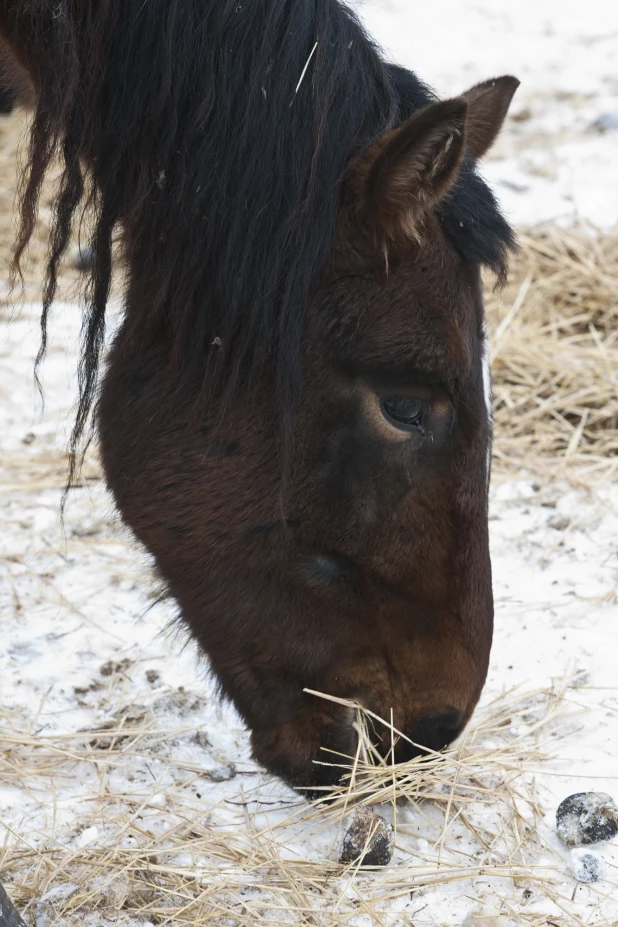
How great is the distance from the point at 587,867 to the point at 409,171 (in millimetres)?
1485

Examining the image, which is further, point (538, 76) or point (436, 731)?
point (538, 76)

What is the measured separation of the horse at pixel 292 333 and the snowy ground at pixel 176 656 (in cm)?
37

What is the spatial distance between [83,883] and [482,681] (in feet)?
3.08

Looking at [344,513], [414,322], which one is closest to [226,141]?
[414,322]

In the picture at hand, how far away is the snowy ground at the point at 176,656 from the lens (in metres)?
2.26

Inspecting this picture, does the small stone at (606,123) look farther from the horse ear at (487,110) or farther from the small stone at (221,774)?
the small stone at (221,774)

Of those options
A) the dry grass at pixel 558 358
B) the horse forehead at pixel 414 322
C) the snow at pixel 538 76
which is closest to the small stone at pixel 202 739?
the horse forehead at pixel 414 322

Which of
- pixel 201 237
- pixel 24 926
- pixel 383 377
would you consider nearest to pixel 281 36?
pixel 201 237

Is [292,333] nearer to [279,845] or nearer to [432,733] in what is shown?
[432,733]

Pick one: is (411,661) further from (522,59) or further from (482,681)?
(522,59)

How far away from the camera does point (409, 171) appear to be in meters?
1.90

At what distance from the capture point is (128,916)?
204cm

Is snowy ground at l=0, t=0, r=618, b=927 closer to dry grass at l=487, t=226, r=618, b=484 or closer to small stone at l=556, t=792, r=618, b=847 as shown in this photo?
small stone at l=556, t=792, r=618, b=847

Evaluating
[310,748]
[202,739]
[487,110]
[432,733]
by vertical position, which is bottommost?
[202,739]
